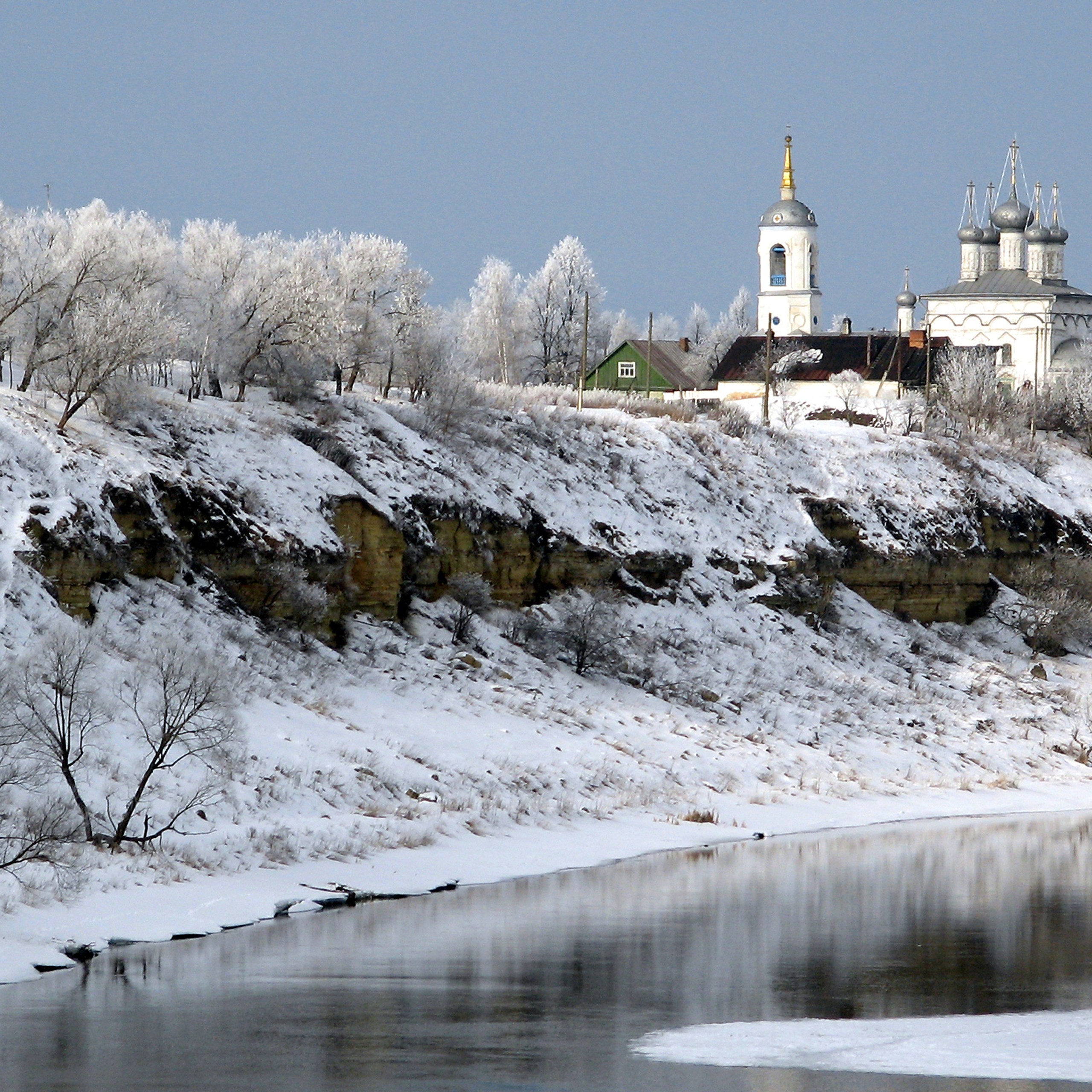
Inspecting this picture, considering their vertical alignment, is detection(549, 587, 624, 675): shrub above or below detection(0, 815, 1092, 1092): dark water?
above

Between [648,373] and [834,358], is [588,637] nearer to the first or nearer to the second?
[648,373]

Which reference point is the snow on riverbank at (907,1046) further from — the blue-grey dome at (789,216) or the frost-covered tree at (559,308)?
the blue-grey dome at (789,216)

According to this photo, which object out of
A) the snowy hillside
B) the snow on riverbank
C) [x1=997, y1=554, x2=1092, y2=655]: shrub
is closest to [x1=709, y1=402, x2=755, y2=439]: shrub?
the snowy hillside

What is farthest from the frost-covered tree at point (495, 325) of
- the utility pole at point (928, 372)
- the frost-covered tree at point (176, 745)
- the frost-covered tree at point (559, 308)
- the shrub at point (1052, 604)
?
the frost-covered tree at point (176, 745)

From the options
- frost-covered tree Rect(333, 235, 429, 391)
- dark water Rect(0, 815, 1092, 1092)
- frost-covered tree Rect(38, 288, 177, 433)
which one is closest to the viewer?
dark water Rect(0, 815, 1092, 1092)

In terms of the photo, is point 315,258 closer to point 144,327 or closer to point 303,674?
point 144,327

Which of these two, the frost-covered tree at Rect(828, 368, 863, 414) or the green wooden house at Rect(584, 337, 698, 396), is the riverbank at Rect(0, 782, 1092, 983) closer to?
the frost-covered tree at Rect(828, 368, 863, 414)

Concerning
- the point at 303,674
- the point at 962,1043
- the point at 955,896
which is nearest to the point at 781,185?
the point at 303,674

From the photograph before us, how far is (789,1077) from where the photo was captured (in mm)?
14250

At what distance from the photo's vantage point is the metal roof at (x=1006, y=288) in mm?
102500

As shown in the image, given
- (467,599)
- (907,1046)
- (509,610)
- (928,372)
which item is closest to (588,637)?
(509,610)

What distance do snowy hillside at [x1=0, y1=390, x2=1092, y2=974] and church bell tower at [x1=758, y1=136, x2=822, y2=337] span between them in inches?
2019

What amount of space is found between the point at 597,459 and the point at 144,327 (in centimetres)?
1573

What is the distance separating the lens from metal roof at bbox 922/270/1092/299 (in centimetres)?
10250
